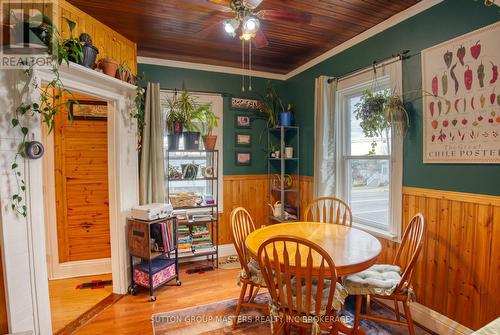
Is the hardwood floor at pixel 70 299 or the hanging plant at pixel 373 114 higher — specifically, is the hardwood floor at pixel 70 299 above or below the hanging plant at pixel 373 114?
below

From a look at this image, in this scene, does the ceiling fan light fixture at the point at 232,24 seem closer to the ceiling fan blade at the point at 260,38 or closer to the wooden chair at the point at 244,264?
the ceiling fan blade at the point at 260,38

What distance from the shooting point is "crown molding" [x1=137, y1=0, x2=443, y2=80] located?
7.43ft

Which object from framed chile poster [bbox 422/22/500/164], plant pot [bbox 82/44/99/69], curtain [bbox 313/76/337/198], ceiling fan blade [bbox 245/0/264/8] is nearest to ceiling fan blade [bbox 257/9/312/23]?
ceiling fan blade [bbox 245/0/264/8]

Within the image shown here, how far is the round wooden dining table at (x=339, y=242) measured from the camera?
1643 millimetres

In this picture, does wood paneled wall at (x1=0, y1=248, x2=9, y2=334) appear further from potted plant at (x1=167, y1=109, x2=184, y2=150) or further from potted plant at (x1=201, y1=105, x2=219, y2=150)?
potted plant at (x1=201, y1=105, x2=219, y2=150)

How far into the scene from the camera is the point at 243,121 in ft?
12.7

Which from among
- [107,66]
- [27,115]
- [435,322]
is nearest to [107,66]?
[107,66]

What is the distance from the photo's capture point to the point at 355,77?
2852mm

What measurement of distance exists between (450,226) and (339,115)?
5.22ft

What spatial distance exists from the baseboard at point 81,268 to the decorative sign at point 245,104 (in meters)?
2.60

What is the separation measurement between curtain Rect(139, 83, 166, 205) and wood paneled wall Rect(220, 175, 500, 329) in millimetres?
2538

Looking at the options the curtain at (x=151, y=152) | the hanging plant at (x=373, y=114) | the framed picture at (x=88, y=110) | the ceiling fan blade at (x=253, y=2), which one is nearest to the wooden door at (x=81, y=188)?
the framed picture at (x=88, y=110)

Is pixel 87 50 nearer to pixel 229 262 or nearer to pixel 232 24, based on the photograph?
pixel 232 24

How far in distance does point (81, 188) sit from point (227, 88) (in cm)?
225
